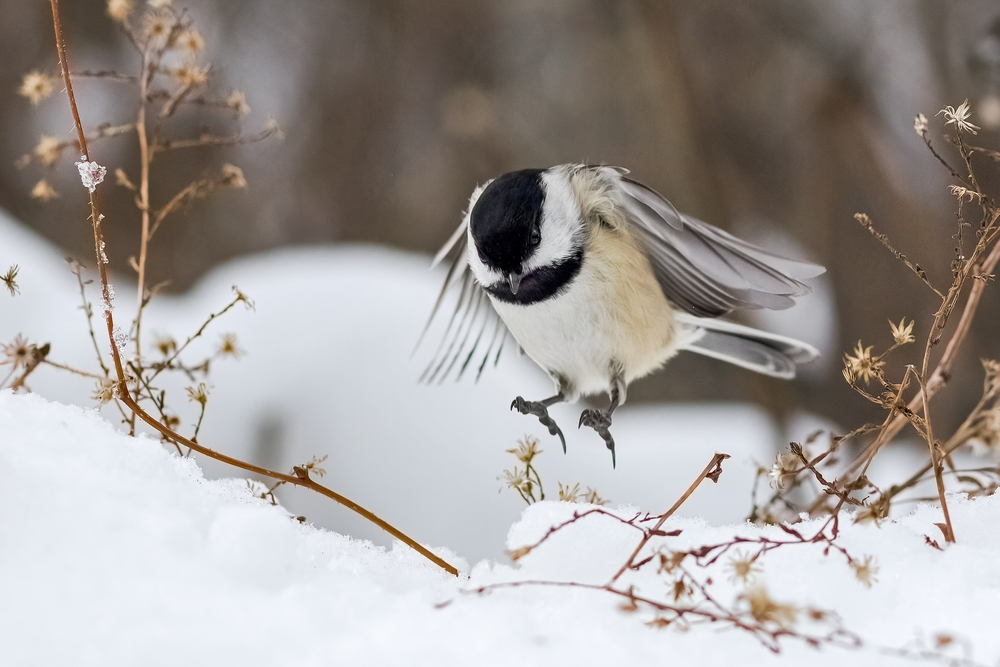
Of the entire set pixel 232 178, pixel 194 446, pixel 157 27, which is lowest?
pixel 194 446

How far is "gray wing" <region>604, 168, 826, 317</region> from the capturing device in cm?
→ 66

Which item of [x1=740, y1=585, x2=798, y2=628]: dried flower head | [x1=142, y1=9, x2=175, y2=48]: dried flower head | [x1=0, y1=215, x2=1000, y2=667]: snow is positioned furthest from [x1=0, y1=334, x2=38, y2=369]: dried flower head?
[x1=740, y1=585, x2=798, y2=628]: dried flower head

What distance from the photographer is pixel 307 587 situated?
46cm

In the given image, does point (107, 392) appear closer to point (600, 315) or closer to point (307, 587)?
point (307, 587)

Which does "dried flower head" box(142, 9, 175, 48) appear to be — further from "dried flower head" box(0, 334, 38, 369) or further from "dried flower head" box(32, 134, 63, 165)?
"dried flower head" box(0, 334, 38, 369)

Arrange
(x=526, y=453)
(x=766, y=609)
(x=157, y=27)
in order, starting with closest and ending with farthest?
1. (x=766, y=609)
2. (x=526, y=453)
3. (x=157, y=27)

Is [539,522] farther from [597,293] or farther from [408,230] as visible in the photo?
[408,230]

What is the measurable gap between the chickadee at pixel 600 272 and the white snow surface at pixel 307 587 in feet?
0.81

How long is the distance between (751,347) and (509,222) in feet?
1.44

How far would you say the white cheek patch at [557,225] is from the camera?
74cm

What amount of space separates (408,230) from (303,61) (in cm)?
51

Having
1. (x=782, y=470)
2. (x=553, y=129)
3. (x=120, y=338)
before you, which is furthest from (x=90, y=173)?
(x=553, y=129)

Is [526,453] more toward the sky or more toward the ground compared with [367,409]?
more toward the ground

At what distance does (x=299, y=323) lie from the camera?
4.98 ft
